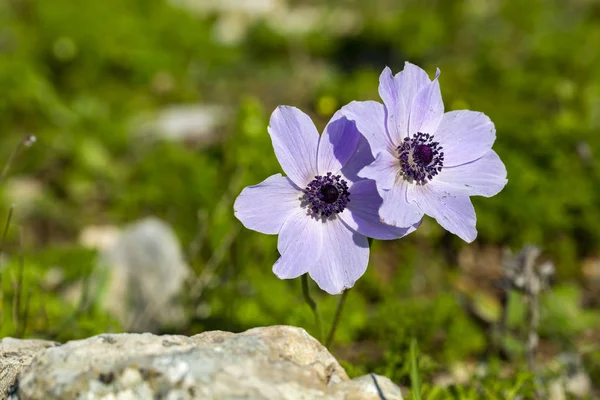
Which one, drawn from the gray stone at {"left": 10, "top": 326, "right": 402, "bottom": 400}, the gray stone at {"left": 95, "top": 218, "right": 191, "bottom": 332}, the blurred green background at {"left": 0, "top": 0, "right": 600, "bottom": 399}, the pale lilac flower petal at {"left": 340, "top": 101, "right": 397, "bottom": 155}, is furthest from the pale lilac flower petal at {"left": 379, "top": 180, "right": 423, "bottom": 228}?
the gray stone at {"left": 95, "top": 218, "right": 191, "bottom": 332}

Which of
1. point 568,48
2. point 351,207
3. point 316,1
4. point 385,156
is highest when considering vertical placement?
point 316,1

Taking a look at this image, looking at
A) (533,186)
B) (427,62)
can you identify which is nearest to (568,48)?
(427,62)

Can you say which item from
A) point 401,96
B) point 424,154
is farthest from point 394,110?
point 424,154

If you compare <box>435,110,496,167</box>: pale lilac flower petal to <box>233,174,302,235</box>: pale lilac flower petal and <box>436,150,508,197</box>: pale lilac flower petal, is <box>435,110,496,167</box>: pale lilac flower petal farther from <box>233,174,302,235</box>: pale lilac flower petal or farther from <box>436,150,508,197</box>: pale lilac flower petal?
<box>233,174,302,235</box>: pale lilac flower petal

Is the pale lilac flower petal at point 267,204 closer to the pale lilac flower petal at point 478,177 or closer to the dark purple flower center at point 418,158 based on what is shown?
the dark purple flower center at point 418,158

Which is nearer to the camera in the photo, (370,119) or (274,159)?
(370,119)

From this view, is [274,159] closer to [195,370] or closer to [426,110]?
[426,110]

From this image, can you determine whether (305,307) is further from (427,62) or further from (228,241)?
(427,62)
